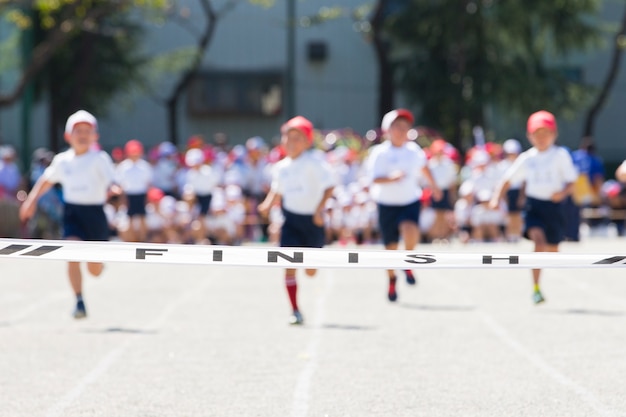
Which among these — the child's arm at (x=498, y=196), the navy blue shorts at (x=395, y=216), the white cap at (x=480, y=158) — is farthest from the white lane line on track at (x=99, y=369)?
the white cap at (x=480, y=158)

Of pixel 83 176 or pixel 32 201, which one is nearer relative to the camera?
pixel 32 201

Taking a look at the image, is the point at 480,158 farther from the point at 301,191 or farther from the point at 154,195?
the point at 301,191

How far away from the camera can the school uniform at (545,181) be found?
14.2m

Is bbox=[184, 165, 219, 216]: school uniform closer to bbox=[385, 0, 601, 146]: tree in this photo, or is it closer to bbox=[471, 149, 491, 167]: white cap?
bbox=[471, 149, 491, 167]: white cap

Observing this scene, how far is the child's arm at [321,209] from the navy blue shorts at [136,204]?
13.1m

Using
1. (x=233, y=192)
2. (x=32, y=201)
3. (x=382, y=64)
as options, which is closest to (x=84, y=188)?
(x=32, y=201)

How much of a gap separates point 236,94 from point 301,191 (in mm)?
34755

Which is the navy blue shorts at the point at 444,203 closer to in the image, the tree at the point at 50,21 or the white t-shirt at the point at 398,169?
the tree at the point at 50,21

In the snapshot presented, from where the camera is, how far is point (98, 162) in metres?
13.5

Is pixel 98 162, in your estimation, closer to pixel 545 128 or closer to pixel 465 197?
pixel 545 128

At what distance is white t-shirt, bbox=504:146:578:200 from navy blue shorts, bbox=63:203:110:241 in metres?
3.99

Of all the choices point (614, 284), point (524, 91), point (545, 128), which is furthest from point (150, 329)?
point (524, 91)

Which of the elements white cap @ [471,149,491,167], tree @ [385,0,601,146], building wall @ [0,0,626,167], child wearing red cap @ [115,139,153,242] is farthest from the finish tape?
building wall @ [0,0,626,167]

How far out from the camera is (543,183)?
14.3m
